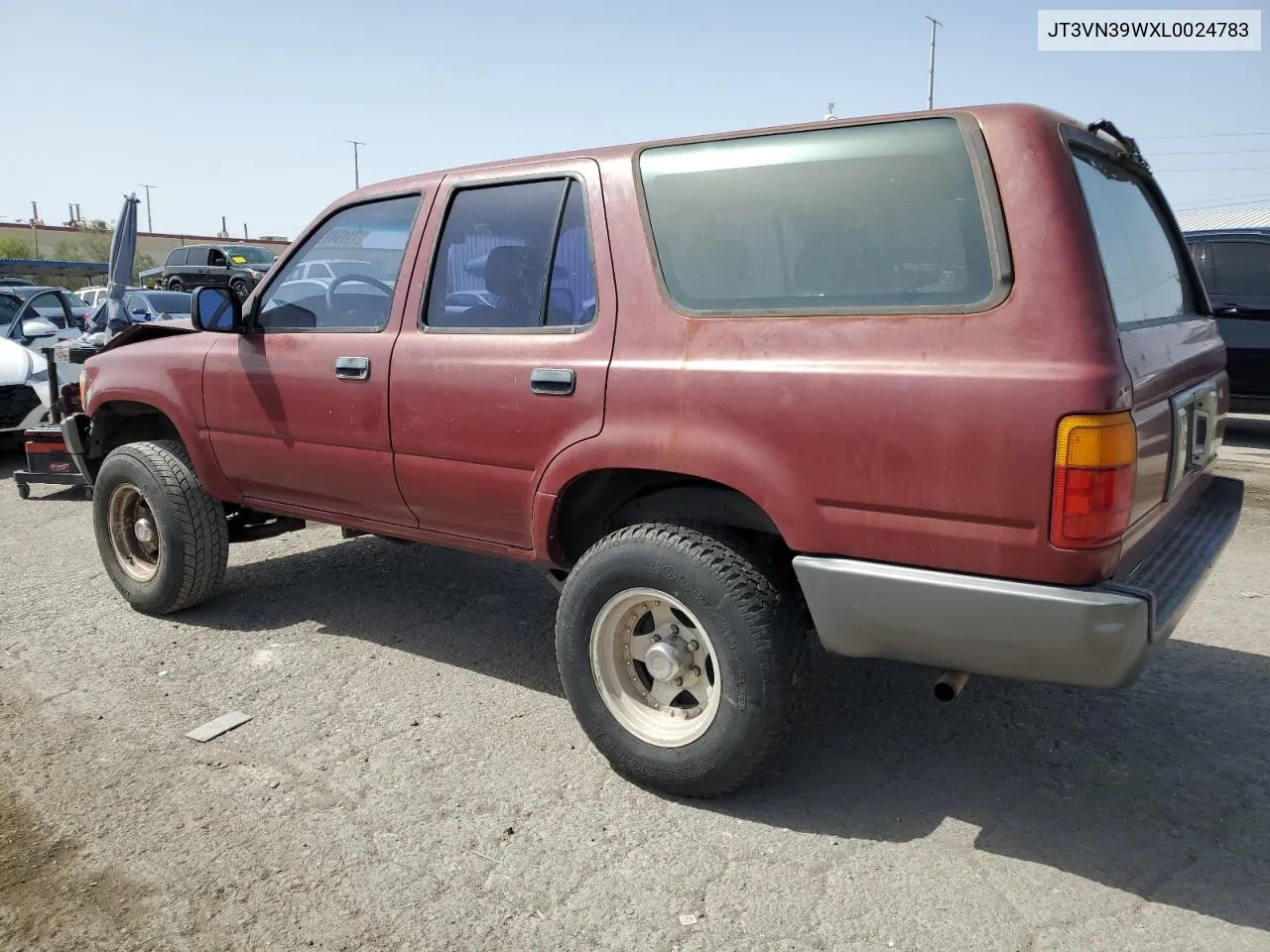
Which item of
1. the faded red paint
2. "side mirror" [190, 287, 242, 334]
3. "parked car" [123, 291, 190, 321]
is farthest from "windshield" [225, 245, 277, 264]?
the faded red paint

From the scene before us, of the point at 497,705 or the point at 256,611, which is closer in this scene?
the point at 497,705

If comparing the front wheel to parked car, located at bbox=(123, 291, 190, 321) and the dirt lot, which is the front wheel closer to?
the dirt lot

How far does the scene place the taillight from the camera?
89.1 inches

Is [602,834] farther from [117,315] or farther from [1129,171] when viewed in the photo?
[117,315]

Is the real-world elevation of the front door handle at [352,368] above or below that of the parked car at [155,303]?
below

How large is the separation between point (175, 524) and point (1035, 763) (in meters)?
3.68

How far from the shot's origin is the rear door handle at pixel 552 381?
3.12m

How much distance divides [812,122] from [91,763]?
308 cm

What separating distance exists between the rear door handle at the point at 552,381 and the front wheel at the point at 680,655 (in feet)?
1.63

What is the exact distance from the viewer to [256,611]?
A: 4777mm

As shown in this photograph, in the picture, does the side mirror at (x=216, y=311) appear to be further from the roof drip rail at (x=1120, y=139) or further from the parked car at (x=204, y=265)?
the parked car at (x=204, y=265)

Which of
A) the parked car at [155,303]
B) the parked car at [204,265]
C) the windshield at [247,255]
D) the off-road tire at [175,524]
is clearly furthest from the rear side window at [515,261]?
the windshield at [247,255]

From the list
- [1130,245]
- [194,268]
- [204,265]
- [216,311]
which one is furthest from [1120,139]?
[204,265]

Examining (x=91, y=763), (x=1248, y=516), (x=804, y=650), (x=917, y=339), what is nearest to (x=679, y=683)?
(x=804, y=650)
